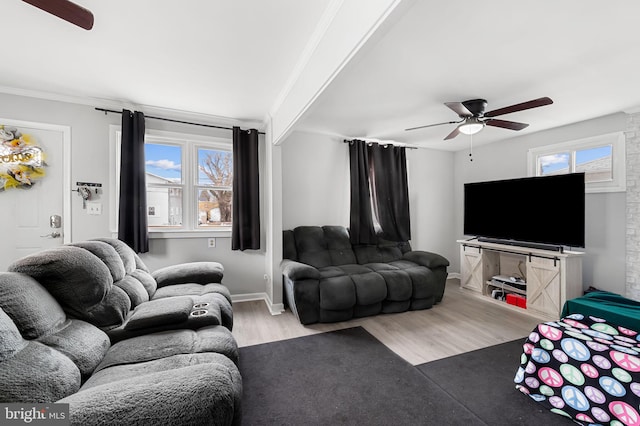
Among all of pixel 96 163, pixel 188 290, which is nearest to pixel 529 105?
pixel 188 290

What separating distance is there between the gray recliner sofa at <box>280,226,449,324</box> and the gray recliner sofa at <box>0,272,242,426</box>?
1.50 meters

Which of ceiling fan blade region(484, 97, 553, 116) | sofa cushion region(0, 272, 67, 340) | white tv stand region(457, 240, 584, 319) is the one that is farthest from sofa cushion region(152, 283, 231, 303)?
white tv stand region(457, 240, 584, 319)

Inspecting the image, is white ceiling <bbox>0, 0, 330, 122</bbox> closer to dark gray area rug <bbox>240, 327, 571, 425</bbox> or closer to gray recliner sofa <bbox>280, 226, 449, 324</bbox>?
gray recliner sofa <bbox>280, 226, 449, 324</bbox>

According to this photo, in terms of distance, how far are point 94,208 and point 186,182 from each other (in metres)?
1.00

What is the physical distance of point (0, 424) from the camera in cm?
78

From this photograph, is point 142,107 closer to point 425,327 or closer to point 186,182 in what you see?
point 186,182

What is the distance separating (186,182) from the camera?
3.47 m

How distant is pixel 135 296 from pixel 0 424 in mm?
1211

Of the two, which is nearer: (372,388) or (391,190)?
(372,388)

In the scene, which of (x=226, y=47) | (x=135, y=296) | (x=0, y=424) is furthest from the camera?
(x=226, y=47)

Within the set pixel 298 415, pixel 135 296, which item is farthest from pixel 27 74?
pixel 298 415

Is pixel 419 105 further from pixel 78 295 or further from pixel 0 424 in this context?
pixel 0 424

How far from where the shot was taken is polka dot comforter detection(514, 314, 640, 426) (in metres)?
1.46

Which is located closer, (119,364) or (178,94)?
(119,364)
